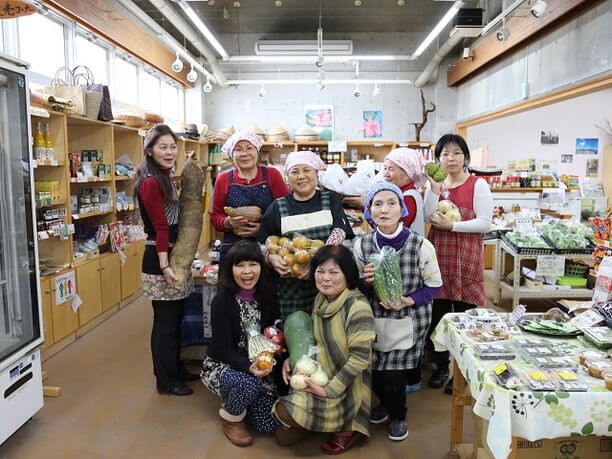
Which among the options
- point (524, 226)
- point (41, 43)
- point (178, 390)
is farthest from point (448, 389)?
point (41, 43)

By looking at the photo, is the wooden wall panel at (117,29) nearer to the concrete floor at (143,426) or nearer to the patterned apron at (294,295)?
the concrete floor at (143,426)

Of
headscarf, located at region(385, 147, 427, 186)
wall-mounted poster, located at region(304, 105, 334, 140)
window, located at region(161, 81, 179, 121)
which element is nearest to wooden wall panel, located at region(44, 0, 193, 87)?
window, located at region(161, 81, 179, 121)

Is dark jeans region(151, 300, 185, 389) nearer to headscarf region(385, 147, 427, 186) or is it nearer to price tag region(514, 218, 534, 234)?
headscarf region(385, 147, 427, 186)

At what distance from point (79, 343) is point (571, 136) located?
348 inches

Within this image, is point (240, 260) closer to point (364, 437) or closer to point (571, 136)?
point (364, 437)

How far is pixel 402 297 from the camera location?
244 cm

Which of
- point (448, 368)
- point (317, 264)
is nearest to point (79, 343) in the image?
point (317, 264)

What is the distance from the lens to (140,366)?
142 inches

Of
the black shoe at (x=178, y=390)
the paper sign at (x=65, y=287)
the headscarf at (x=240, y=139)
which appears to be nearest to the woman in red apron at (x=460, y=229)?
the headscarf at (x=240, y=139)

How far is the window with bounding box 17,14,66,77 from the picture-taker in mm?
4793

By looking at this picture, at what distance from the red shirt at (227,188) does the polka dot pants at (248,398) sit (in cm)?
89

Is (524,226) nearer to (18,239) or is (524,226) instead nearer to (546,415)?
(546,415)

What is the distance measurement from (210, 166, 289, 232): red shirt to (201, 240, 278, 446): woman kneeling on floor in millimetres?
397

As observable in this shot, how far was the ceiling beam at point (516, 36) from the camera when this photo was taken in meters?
5.42
